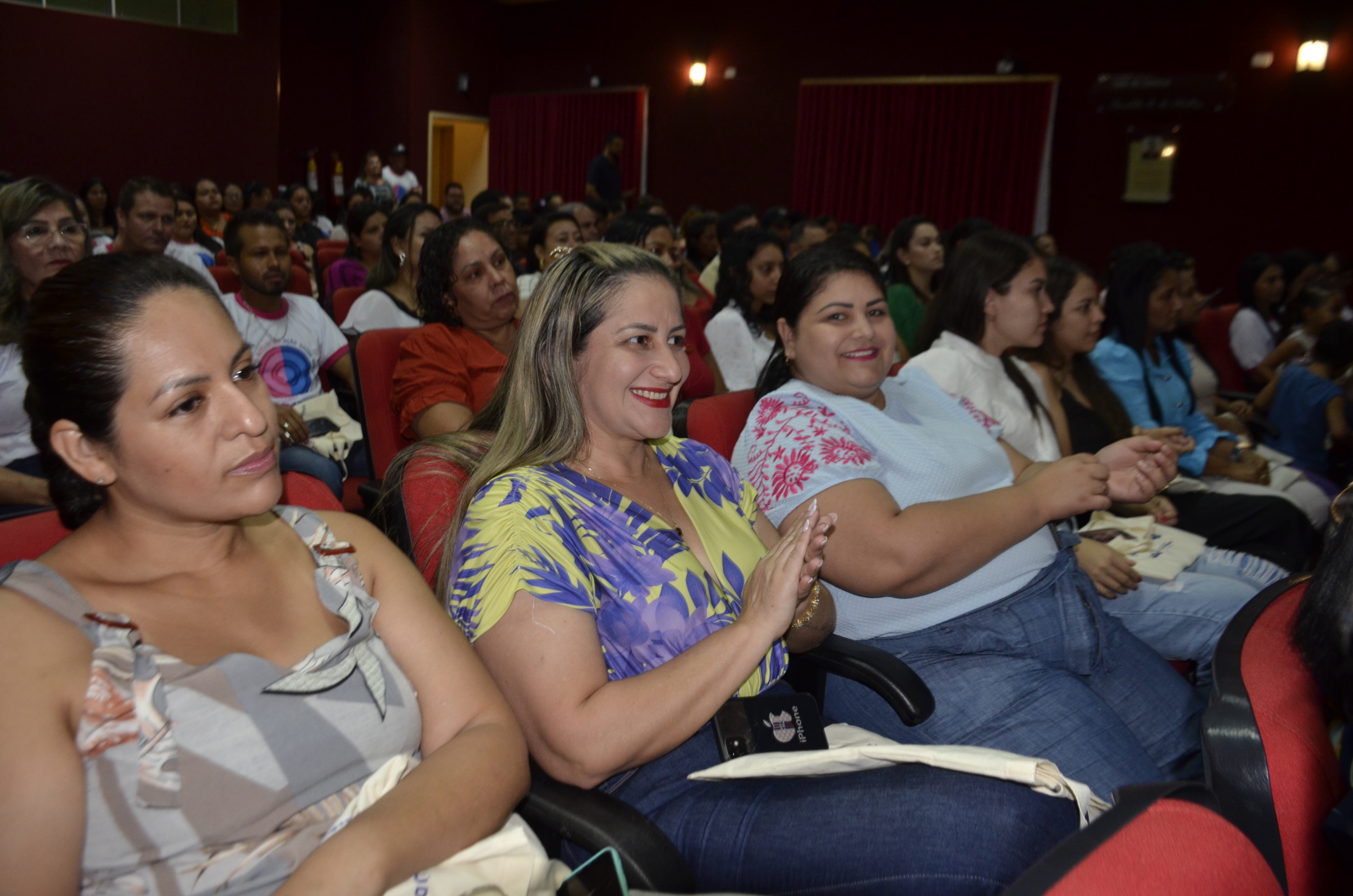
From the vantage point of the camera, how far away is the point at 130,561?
1.09 metres

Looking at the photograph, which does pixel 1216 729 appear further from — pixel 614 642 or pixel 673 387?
pixel 673 387

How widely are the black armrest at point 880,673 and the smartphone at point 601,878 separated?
0.63 metres

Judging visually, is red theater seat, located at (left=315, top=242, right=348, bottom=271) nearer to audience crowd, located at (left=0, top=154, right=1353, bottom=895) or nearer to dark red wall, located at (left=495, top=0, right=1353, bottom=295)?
audience crowd, located at (left=0, top=154, right=1353, bottom=895)

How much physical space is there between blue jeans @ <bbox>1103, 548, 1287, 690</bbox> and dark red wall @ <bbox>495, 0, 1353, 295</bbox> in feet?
23.4

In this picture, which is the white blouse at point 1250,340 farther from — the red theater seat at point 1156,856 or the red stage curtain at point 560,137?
the red stage curtain at point 560,137

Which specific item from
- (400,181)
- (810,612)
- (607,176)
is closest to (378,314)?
(810,612)

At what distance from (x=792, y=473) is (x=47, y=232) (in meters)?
2.24

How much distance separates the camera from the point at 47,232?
102 inches

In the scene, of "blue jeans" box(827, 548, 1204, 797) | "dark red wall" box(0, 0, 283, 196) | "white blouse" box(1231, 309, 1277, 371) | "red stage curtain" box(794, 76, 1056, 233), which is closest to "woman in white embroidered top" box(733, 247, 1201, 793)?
"blue jeans" box(827, 548, 1204, 797)

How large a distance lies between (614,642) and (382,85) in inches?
504

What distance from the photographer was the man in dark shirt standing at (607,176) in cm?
917

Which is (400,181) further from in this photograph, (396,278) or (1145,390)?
(1145,390)

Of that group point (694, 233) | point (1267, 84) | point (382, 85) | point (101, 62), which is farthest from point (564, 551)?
point (382, 85)

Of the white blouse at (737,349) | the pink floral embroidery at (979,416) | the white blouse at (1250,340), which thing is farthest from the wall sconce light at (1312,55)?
the pink floral embroidery at (979,416)
